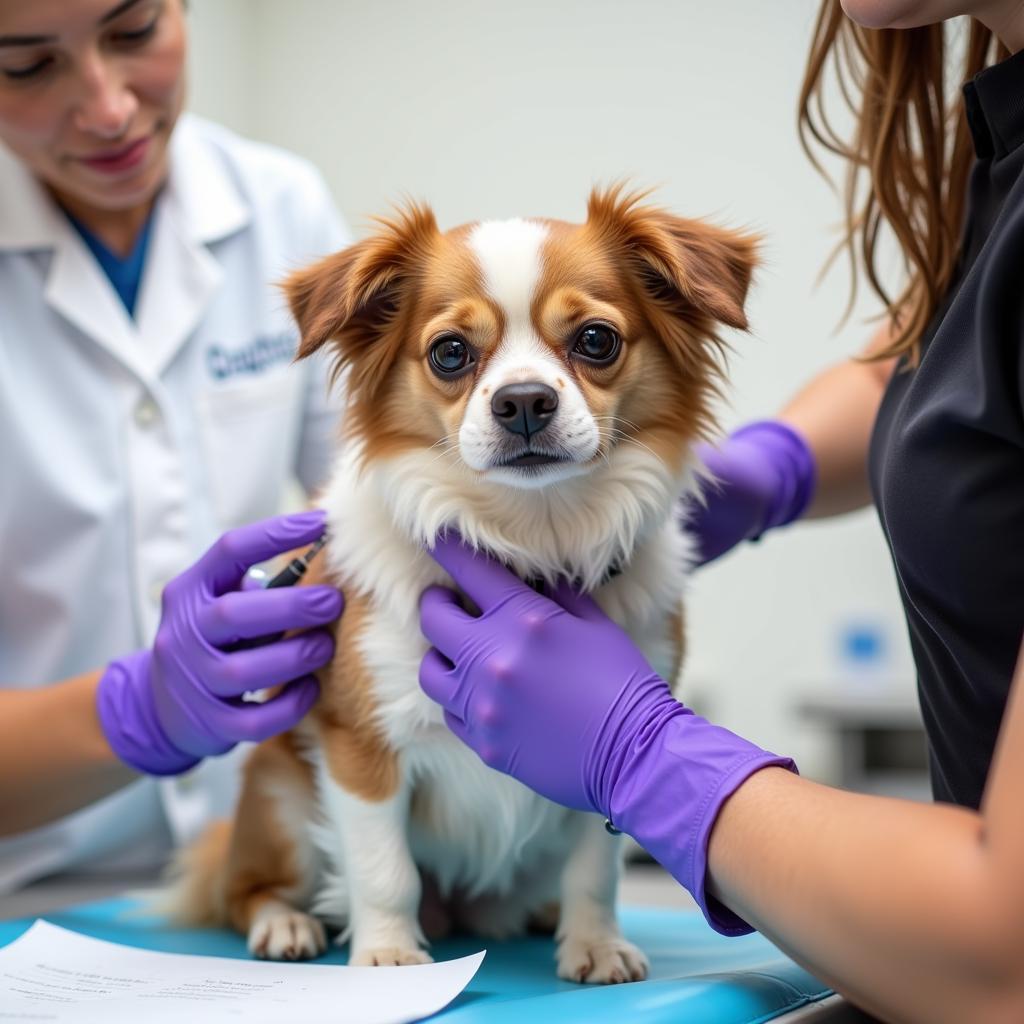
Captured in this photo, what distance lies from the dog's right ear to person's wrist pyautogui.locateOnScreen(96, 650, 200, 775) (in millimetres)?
482

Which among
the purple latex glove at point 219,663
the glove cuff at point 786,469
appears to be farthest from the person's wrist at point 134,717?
the glove cuff at point 786,469

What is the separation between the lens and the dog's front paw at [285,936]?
1266mm

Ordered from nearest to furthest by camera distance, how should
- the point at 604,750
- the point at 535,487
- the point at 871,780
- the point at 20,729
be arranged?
the point at 604,750
the point at 535,487
the point at 20,729
the point at 871,780

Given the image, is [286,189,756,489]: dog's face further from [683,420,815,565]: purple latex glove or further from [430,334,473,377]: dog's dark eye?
[683,420,815,565]: purple latex glove

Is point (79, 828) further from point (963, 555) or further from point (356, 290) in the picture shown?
point (963, 555)

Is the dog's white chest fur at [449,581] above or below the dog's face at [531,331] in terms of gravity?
below

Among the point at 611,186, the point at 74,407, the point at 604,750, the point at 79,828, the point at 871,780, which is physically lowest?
the point at 871,780

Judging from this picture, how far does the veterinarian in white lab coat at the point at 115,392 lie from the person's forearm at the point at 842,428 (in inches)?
32.4

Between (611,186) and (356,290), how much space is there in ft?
1.07

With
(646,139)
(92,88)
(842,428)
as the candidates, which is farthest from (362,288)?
(646,139)

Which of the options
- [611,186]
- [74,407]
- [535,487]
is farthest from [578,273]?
[74,407]

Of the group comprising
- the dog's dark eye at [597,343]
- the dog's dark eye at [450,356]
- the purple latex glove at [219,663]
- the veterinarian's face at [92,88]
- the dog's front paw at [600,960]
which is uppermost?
the veterinarian's face at [92,88]

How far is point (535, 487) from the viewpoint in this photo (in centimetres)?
124

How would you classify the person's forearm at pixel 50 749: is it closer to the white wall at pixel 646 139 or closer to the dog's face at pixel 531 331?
the dog's face at pixel 531 331
